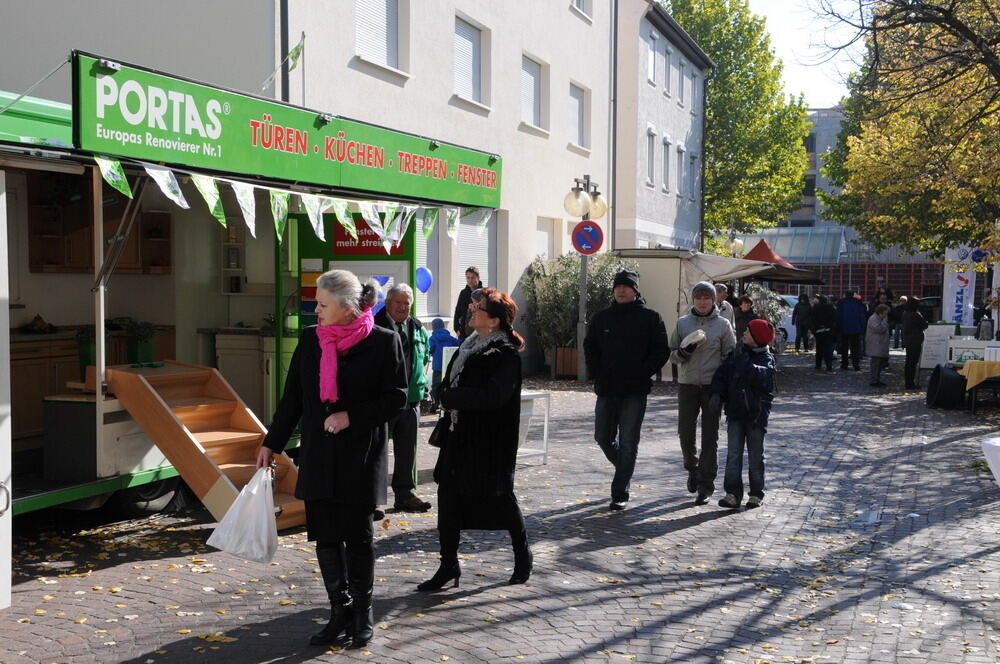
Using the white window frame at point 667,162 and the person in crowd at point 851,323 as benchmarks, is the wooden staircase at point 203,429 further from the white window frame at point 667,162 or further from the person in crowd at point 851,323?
the white window frame at point 667,162

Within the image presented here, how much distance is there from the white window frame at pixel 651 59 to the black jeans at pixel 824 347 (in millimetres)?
9906

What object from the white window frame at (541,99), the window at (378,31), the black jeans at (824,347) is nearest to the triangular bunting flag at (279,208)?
the window at (378,31)

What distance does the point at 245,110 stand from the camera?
295 inches

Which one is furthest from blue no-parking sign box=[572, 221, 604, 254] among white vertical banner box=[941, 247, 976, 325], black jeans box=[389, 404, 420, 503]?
white vertical banner box=[941, 247, 976, 325]

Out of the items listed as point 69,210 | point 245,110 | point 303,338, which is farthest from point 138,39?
point 303,338

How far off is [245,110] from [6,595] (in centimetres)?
356

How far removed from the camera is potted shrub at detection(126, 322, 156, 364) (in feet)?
30.9

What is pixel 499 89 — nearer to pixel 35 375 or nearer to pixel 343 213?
pixel 343 213

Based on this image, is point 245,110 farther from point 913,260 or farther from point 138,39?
point 913,260

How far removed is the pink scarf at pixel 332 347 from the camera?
200 inches

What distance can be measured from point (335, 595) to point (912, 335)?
55.5ft

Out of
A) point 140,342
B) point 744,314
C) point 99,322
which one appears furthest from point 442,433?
point 744,314

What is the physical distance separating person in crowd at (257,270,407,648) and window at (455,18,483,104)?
44.4 feet

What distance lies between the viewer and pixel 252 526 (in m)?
5.28
